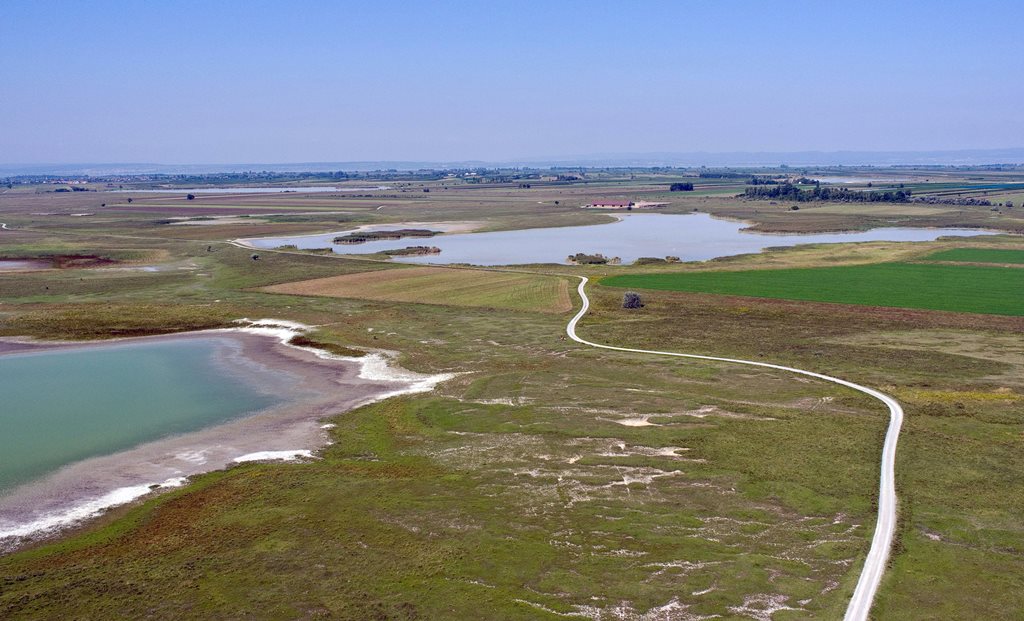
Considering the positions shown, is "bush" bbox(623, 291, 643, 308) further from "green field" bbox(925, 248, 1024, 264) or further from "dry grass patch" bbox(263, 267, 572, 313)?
"green field" bbox(925, 248, 1024, 264)

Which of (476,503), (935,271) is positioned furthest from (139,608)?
(935,271)

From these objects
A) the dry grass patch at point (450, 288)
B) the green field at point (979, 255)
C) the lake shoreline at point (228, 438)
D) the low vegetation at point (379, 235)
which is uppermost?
the low vegetation at point (379, 235)

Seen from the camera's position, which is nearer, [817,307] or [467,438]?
[467,438]

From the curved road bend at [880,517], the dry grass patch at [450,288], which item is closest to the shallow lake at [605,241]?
the dry grass patch at [450,288]

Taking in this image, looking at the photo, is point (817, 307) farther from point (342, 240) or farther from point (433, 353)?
point (342, 240)

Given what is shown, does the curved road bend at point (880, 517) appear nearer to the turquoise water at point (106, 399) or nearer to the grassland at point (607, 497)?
the grassland at point (607, 497)

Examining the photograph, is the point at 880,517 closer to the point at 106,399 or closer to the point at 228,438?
the point at 228,438
